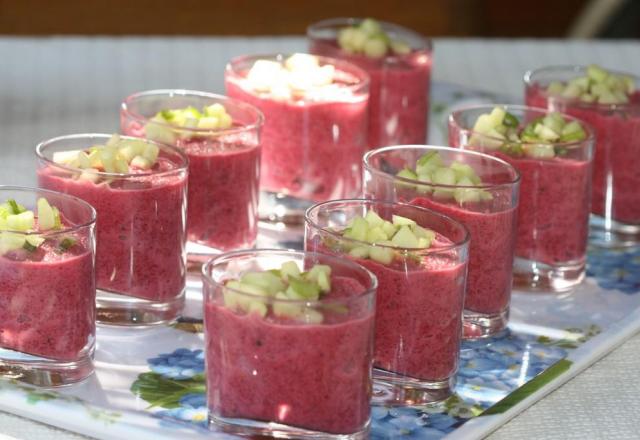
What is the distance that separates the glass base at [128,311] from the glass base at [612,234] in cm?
66

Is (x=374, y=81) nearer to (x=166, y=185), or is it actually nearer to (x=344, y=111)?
(x=344, y=111)

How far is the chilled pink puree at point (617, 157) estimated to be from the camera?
1812 millimetres

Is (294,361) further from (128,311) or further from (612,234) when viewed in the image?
(612,234)

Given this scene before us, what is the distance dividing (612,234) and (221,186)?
58 centimetres

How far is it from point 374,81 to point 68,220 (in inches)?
30.1

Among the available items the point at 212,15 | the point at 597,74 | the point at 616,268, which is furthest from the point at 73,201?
the point at 212,15

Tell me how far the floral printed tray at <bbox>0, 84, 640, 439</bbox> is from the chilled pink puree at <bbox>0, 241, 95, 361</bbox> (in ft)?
0.14

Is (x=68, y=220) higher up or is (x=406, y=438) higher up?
(x=68, y=220)

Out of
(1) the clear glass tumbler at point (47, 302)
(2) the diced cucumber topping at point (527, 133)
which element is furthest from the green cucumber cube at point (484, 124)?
(1) the clear glass tumbler at point (47, 302)

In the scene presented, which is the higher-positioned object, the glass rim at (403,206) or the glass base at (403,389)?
the glass rim at (403,206)

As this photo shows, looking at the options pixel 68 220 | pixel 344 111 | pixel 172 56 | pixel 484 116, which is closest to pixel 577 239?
pixel 484 116

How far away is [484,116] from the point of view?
1675 mm

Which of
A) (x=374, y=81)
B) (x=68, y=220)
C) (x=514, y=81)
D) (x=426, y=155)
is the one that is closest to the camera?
(x=68, y=220)

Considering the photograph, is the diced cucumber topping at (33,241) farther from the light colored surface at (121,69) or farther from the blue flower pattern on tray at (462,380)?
the light colored surface at (121,69)
